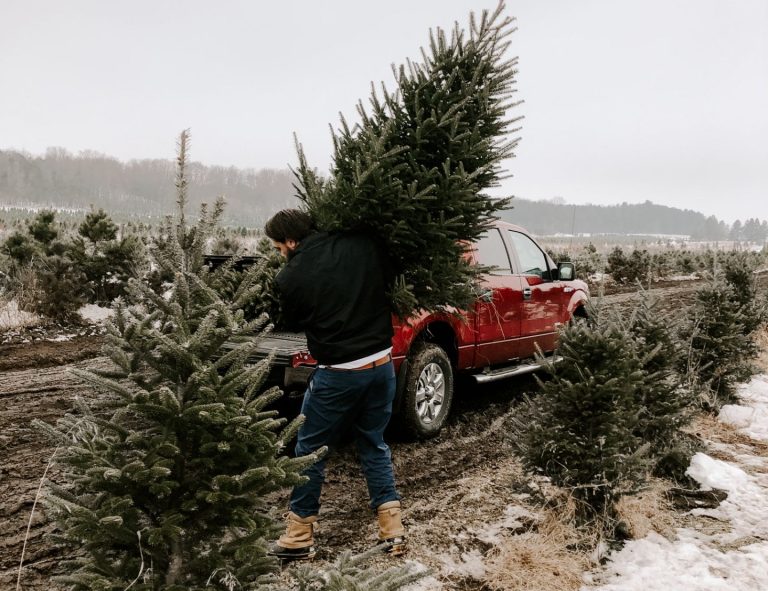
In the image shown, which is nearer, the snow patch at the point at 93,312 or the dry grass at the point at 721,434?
the dry grass at the point at 721,434

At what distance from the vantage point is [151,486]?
174 centimetres

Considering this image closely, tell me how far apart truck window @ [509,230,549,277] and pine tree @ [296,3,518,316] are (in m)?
2.79

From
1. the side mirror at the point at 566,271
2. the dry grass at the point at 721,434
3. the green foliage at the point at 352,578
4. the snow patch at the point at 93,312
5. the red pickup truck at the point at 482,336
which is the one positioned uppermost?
the side mirror at the point at 566,271

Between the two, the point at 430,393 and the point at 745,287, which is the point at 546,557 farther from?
the point at 745,287

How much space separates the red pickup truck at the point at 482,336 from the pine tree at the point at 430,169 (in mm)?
475

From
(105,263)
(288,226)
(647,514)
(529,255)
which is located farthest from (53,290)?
(647,514)

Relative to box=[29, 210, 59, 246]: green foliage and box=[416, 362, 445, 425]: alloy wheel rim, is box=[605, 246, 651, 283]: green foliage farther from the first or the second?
box=[29, 210, 59, 246]: green foliage

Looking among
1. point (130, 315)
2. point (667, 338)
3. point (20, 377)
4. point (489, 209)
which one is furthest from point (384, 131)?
point (20, 377)

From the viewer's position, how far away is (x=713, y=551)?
139 inches

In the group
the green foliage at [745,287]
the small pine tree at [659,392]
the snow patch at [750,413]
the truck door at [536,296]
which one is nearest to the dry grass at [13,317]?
the truck door at [536,296]

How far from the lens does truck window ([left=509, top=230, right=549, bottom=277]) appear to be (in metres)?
6.30

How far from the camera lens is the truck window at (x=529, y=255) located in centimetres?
630

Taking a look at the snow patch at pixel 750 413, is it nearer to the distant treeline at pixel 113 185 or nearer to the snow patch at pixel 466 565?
the snow patch at pixel 466 565

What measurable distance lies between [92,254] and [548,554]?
34.7 feet
